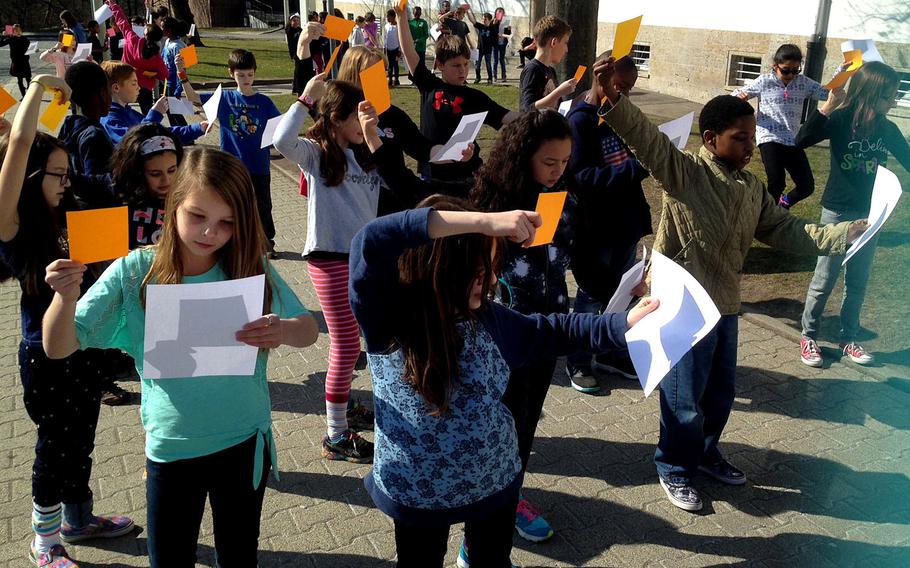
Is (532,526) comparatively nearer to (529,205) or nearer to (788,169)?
(529,205)

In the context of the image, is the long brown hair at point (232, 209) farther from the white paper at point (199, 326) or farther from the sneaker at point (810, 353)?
the sneaker at point (810, 353)

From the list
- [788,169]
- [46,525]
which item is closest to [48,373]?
[46,525]

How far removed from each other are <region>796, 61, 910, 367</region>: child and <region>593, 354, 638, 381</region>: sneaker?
3.97 ft

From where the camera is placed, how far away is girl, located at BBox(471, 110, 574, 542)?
3.36m

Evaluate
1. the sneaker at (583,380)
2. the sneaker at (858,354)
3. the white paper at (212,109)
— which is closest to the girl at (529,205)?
the sneaker at (583,380)

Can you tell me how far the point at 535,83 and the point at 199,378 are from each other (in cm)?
403

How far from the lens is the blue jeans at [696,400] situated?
3.76 metres

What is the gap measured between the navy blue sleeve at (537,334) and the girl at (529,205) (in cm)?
69

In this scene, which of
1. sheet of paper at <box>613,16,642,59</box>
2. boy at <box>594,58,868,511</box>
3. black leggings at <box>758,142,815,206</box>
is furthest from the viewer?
black leggings at <box>758,142,815,206</box>

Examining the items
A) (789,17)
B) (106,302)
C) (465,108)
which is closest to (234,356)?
(106,302)

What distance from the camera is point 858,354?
5453 mm

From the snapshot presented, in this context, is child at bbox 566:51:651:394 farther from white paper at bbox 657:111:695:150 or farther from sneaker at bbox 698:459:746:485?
sneaker at bbox 698:459:746:485

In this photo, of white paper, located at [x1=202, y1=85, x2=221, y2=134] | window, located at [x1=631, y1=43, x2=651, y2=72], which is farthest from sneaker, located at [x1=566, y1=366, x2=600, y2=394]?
window, located at [x1=631, y1=43, x2=651, y2=72]

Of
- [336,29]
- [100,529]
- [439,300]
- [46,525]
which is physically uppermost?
[336,29]
